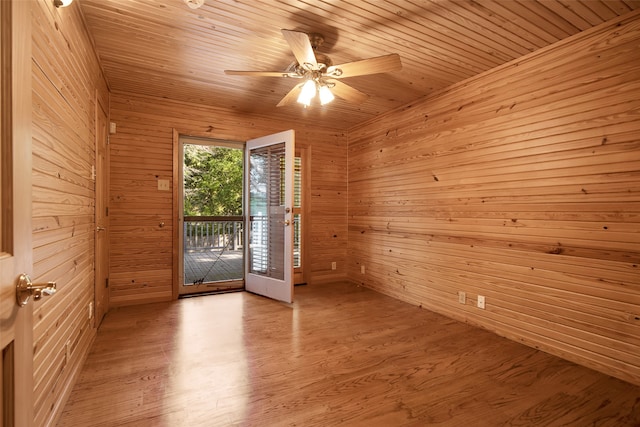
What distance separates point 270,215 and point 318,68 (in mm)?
2208

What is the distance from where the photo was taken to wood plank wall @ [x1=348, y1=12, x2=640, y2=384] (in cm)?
221

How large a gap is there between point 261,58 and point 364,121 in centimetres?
225

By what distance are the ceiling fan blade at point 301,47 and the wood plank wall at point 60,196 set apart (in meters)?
1.24

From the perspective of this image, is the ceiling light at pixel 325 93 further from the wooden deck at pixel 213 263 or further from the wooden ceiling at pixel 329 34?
the wooden deck at pixel 213 263

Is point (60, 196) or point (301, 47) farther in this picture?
point (301, 47)

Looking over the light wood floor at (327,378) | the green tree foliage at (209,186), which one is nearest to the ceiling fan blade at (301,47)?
the light wood floor at (327,378)

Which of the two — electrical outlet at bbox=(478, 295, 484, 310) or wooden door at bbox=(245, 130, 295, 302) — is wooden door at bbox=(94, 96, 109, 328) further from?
electrical outlet at bbox=(478, 295, 484, 310)

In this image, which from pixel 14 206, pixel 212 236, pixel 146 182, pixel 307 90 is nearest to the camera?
pixel 14 206

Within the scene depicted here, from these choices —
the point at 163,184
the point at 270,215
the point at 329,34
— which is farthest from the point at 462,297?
the point at 163,184

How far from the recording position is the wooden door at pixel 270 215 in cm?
388

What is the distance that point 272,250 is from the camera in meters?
4.12

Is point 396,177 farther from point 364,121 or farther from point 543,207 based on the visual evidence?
point 543,207

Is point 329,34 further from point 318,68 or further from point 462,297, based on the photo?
point 462,297

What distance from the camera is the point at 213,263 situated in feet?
19.5
